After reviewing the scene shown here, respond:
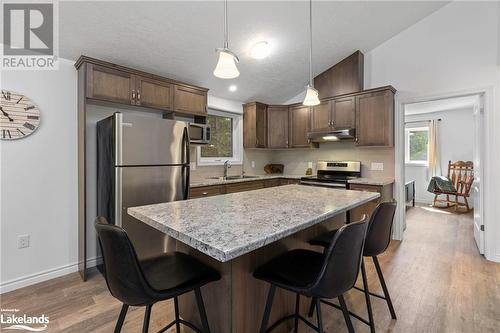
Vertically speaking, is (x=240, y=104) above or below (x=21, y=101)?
above

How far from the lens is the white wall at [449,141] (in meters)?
5.87

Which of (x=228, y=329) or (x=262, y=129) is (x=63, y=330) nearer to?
(x=228, y=329)

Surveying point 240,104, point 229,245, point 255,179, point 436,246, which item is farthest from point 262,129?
point 229,245

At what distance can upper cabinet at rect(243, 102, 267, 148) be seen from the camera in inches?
176

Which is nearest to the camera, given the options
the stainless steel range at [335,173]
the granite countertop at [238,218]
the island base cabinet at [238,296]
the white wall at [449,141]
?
the granite countertop at [238,218]

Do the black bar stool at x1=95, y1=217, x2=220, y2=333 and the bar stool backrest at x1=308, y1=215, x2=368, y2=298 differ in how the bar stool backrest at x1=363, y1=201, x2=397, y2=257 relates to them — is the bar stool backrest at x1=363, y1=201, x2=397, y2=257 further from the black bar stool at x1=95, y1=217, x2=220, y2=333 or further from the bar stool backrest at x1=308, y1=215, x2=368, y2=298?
the black bar stool at x1=95, y1=217, x2=220, y2=333

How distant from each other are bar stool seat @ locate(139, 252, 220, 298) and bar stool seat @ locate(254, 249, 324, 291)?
0.26 metres

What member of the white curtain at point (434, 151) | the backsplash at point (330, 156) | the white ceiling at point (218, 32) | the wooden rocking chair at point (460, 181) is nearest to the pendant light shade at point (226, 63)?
the white ceiling at point (218, 32)

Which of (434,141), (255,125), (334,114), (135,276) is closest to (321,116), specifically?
(334,114)

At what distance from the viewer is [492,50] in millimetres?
2961

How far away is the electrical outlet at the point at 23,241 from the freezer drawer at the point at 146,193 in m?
0.87

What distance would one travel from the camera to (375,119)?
11.8ft

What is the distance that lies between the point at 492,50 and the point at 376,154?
5.84 ft

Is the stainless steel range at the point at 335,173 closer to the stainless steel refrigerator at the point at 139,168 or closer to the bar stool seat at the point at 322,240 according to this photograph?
the bar stool seat at the point at 322,240
